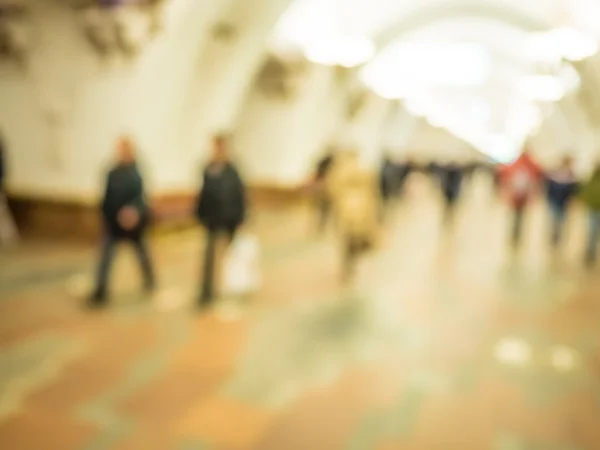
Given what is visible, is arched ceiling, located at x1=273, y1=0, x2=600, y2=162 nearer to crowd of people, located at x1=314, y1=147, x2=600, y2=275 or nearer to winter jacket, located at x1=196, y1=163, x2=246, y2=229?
crowd of people, located at x1=314, y1=147, x2=600, y2=275

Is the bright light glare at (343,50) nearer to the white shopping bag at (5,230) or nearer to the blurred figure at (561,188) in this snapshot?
the blurred figure at (561,188)

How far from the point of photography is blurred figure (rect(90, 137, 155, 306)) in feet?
19.7

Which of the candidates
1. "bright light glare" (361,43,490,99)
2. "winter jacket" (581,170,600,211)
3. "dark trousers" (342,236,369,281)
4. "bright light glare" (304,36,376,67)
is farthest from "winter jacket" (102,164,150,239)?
"bright light glare" (361,43,490,99)

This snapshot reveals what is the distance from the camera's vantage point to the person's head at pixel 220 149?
6.01 meters

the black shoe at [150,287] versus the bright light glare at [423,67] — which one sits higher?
the bright light glare at [423,67]

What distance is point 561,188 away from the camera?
9750 mm

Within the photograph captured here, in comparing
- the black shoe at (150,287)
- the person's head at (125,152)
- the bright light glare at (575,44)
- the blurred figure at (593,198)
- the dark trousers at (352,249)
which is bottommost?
the black shoe at (150,287)

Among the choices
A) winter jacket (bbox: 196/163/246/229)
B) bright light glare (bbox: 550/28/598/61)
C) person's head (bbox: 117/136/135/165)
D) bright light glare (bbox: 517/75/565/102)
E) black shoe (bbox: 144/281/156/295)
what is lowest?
black shoe (bbox: 144/281/156/295)

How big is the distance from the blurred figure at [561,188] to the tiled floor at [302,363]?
189 centimetres

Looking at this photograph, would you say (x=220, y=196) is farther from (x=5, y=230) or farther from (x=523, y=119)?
(x=523, y=119)

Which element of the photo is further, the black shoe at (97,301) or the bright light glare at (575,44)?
the bright light glare at (575,44)

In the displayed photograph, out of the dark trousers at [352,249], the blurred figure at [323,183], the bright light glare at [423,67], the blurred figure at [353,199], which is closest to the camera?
the blurred figure at [353,199]

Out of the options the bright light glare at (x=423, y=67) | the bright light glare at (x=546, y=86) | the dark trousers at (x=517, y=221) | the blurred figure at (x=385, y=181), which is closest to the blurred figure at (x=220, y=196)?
the dark trousers at (x=517, y=221)

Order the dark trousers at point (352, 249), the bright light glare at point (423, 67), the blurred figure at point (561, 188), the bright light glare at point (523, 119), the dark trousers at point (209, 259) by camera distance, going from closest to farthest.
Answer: the dark trousers at point (209, 259) → the dark trousers at point (352, 249) → the blurred figure at point (561, 188) → the bright light glare at point (423, 67) → the bright light glare at point (523, 119)
